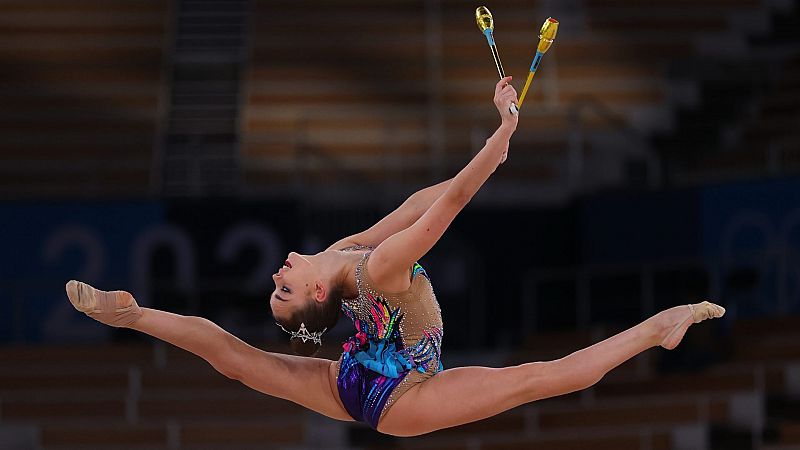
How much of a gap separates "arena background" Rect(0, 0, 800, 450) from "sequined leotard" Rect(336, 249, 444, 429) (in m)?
3.27

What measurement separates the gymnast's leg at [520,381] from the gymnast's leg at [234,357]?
0.27 meters

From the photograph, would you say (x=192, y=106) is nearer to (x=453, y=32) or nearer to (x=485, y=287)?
(x=453, y=32)

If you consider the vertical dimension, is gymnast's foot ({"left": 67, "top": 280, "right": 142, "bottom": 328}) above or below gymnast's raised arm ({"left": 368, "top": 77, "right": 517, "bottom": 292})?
below

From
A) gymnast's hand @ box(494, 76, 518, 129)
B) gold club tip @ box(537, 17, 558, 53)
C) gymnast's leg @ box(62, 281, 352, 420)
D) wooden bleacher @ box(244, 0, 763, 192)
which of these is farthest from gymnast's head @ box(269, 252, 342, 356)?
wooden bleacher @ box(244, 0, 763, 192)

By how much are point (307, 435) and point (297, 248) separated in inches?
58.1

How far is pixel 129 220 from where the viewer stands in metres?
9.97

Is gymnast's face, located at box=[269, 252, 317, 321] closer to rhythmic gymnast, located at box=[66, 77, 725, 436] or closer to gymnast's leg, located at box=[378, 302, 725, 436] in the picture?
rhythmic gymnast, located at box=[66, 77, 725, 436]

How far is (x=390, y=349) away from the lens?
5.30 metres

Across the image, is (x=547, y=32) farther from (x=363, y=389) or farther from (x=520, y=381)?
(x=363, y=389)

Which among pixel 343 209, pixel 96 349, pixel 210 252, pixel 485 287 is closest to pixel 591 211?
pixel 485 287

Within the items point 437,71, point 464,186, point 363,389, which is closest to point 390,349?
point 363,389

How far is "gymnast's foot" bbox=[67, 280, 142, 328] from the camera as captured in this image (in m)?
4.79

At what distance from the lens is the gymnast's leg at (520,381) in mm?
4938

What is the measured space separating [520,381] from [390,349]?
1.57 feet
